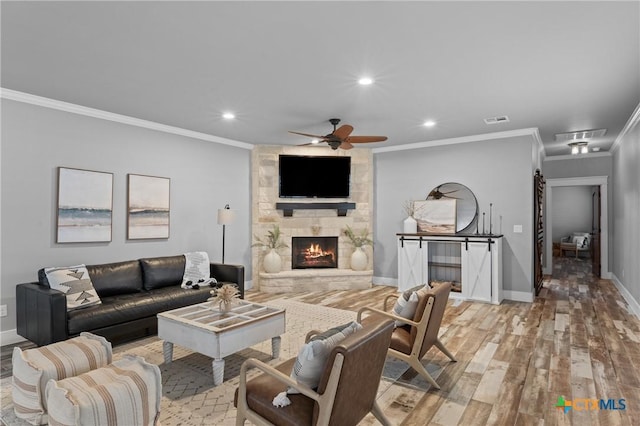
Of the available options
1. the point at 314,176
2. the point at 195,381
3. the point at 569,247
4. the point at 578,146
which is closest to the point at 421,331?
the point at 195,381

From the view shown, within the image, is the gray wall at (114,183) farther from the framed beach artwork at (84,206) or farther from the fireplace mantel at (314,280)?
the fireplace mantel at (314,280)

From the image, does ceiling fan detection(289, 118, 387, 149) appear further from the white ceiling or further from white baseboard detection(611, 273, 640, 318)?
white baseboard detection(611, 273, 640, 318)

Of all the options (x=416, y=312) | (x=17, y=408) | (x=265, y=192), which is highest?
(x=265, y=192)

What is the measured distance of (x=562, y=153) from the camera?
8102mm

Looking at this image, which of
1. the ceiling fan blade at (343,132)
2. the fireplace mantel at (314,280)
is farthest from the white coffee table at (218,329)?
the fireplace mantel at (314,280)

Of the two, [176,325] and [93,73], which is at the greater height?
[93,73]

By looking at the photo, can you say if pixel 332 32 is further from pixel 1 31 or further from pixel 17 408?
pixel 17 408

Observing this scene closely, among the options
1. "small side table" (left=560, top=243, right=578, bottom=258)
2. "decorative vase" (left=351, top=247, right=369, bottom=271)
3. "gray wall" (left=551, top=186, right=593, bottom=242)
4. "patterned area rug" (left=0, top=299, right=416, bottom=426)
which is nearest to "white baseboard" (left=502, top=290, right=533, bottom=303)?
"decorative vase" (left=351, top=247, right=369, bottom=271)

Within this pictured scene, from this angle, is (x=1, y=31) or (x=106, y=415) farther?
(x=1, y=31)

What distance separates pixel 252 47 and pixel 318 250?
477cm

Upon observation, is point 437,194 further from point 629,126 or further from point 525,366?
point 525,366

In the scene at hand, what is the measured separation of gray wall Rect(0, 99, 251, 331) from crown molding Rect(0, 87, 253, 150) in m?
0.06

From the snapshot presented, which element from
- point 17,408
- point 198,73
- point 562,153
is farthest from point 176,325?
point 562,153

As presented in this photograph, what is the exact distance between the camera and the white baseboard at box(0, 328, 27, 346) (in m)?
3.91
